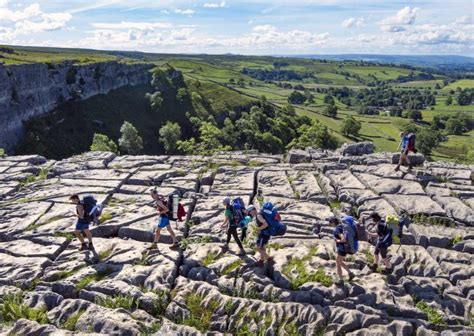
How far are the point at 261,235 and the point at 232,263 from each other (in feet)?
7.22

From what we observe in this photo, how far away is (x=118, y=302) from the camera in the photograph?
17141 millimetres

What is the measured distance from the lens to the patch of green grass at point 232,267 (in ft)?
63.1

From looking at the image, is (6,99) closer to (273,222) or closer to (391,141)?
(273,222)

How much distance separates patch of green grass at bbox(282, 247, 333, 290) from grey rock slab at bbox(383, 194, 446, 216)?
9454 millimetres

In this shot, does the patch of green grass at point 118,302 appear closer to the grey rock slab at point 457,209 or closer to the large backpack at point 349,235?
the large backpack at point 349,235

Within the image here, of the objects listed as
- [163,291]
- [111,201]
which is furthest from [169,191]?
[163,291]

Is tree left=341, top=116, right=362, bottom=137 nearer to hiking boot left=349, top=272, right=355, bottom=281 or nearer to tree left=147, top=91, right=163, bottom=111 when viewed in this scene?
tree left=147, top=91, right=163, bottom=111

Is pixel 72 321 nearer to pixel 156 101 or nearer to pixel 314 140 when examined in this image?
pixel 314 140

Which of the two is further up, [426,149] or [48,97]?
[48,97]

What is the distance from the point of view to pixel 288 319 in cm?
1642

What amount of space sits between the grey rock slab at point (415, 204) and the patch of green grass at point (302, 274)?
31.0ft

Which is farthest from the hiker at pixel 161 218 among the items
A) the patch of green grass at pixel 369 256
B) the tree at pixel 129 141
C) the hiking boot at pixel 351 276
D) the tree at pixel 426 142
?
the tree at pixel 426 142

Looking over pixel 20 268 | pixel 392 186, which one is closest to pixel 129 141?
pixel 392 186

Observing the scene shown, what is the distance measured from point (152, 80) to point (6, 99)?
254 feet
